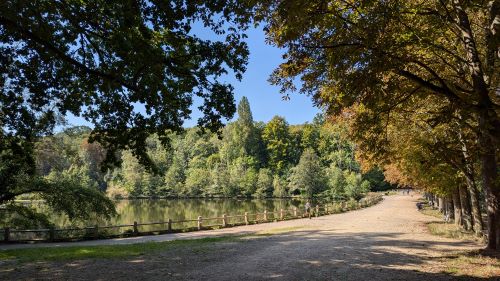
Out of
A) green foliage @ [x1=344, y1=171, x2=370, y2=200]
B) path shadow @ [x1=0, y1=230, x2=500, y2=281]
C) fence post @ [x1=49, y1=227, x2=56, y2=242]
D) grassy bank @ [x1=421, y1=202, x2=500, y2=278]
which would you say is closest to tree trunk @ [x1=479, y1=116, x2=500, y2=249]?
A: grassy bank @ [x1=421, y1=202, x2=500, y2=278]

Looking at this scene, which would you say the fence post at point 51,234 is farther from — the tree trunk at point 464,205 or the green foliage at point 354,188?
→ the green foliage at point 354,188

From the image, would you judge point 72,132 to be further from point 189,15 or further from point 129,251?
point 189,15

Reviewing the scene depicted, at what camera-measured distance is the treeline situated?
2945 inches

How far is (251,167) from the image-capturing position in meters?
112

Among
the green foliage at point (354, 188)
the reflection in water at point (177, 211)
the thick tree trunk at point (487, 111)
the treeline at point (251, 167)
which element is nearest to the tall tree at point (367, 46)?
the thick tree trunk at point (487, 111)

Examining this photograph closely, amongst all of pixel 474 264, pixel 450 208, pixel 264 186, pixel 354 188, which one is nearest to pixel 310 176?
pixel 354 188

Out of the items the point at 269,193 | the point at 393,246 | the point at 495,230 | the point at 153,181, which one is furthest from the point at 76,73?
the point at 153,181

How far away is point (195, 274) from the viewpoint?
9.14 m

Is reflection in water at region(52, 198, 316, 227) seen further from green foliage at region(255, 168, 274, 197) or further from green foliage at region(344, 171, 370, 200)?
green foliage at region(255, 168, 274, 197)

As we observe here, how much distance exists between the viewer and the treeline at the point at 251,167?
2945 inches

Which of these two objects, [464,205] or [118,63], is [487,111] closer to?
[118,63]

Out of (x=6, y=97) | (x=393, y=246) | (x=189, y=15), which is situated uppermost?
(x=189, y=15)

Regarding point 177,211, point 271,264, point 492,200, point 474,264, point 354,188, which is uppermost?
point 492,200

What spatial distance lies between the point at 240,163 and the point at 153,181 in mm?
24008
